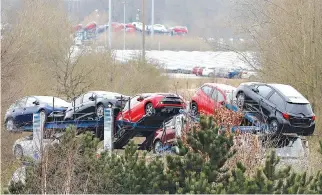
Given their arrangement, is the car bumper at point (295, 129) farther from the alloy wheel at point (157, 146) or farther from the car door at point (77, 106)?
the car door at point (77, 106)

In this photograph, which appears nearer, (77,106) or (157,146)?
(157,146)

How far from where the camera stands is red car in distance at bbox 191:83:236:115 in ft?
89.5

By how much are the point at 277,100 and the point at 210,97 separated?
2281 mm

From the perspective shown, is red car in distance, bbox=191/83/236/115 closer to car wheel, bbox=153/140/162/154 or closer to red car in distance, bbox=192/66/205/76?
car wheel, bbox=153/140/162/154

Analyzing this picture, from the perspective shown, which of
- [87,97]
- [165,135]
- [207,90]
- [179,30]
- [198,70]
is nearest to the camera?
[165,135]

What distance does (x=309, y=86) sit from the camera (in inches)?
1351

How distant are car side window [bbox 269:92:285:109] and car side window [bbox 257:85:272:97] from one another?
24 centimetres

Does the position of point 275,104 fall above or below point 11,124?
above

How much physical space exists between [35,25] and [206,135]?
3077 cm

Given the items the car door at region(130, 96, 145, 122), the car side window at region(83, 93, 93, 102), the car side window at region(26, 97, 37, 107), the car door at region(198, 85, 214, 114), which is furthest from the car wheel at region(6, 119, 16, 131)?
the car door at region(198, 85, 214, 114)

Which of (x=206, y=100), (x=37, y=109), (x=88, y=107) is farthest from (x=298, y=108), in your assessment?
(x=37, y=109)

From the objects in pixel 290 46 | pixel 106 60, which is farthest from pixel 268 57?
pixel 106 60

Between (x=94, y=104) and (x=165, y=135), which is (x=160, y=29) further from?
(x=165, y=135)

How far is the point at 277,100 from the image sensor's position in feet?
89.3
